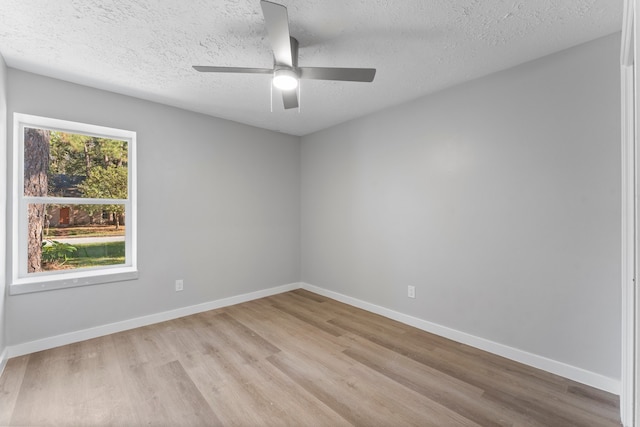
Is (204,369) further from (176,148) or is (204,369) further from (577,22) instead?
(577,22)

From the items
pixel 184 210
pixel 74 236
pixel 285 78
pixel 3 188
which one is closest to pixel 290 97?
pixel 285 78

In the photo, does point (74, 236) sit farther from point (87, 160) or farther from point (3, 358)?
point (3, 358)

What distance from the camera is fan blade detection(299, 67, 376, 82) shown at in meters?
1.83

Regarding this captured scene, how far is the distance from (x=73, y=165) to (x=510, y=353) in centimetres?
443

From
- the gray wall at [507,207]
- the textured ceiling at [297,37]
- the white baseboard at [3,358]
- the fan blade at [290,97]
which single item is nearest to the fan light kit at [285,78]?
the fan blade at [290,97]

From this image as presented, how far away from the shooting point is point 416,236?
3080 mm

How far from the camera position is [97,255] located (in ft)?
9.83

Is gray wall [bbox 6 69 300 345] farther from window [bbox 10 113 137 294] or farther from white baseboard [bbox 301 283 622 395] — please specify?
white baseboard [bbox 301 283 622 395]

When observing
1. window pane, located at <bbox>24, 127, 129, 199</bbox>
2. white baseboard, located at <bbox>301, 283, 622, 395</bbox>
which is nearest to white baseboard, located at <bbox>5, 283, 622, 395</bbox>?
white baseboard, located at <bbox>301, 283, 622, 395</bbox>

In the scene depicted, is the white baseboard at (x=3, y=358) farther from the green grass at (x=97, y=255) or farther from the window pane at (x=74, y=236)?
the green grass at (x=97, y=255)

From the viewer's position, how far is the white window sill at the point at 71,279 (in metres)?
2.48

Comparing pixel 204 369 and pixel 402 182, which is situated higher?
pixel 402 182

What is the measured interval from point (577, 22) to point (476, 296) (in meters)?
2.16

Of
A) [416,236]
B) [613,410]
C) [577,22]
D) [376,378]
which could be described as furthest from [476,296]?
[577,22]
